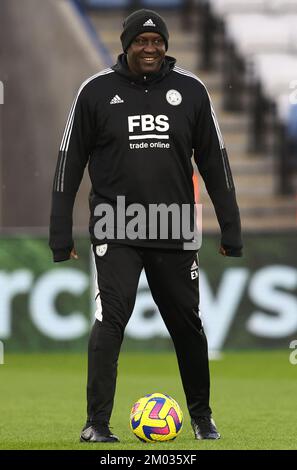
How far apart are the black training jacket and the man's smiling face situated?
0.20 ft

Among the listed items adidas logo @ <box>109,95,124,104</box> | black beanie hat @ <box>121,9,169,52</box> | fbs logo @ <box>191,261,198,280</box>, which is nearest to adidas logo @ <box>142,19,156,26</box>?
black beanie hat @ <box>121,9,169,52</box>

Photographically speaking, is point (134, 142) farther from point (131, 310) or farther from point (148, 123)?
point (131, 310)

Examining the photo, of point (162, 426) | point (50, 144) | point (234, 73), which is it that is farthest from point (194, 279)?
point (234, 73)

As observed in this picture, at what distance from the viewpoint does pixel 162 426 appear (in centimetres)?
626

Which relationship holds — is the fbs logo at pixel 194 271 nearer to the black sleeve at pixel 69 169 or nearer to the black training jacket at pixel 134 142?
the black training jacket at pixel 134 142

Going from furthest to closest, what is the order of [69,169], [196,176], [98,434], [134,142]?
[196,176]
[69,169]
[134,142]
[98,434]

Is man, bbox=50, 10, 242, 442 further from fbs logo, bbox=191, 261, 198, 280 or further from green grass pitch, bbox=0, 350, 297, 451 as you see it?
green grass pitch, bbox=0, 350, 297, 451

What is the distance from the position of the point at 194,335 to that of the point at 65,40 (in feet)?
30.4

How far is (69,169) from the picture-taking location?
6336 millimetres

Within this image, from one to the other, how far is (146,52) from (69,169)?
647 mm

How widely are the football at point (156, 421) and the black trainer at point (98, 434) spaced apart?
154 mm

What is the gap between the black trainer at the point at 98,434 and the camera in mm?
6117

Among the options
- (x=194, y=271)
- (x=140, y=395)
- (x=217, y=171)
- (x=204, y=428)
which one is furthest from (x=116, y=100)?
(x=140, y=395)

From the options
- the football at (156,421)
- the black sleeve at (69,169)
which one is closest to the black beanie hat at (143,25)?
the black sleeve at (69,169)
